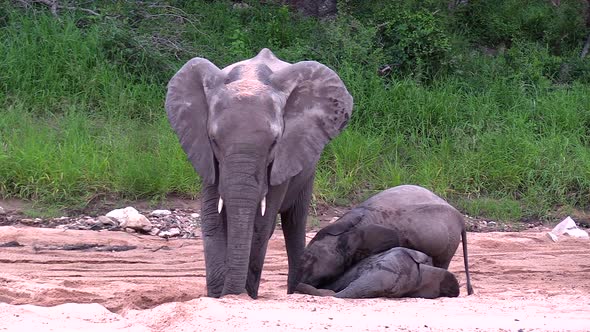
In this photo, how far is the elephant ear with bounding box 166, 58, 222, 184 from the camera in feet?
18.5

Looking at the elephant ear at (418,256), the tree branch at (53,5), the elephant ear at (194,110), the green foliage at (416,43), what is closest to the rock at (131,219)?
the elephant ear at (194,110)

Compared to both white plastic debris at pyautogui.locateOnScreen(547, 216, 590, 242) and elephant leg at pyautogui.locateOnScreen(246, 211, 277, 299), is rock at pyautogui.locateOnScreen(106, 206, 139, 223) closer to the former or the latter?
elephant leg at pyautogui.locateOnScreen(246, 211, 277, 299)

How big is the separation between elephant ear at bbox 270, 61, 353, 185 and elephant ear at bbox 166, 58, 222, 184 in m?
0.35

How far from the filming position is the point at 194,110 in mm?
5762

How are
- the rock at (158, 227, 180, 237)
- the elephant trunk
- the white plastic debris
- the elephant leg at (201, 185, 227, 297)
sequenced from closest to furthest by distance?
1. the elephant trunk
2. the elephant leg at (201, 185, 227, 297)
3. the rock at (158, 227, 180, 237)
4. the white plastic debris

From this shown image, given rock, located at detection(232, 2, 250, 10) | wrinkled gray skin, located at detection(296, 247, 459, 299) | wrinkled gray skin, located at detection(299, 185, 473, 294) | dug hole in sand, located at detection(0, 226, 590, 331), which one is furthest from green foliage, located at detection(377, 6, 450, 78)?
wrinkled gray skin, located at detection(296, 247, 459, 299)

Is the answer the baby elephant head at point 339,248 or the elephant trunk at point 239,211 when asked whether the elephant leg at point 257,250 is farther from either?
the baby elephant head at point 339,248

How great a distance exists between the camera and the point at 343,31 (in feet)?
37.0

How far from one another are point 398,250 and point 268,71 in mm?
1245

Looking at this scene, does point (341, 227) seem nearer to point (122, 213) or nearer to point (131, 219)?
point (131, 219)

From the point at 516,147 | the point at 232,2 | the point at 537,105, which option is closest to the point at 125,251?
the point at 516,147

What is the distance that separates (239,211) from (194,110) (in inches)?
27.9

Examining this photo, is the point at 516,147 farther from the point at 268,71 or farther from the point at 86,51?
the point at 268,71

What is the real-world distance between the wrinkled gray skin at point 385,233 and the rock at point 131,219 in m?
2.35
